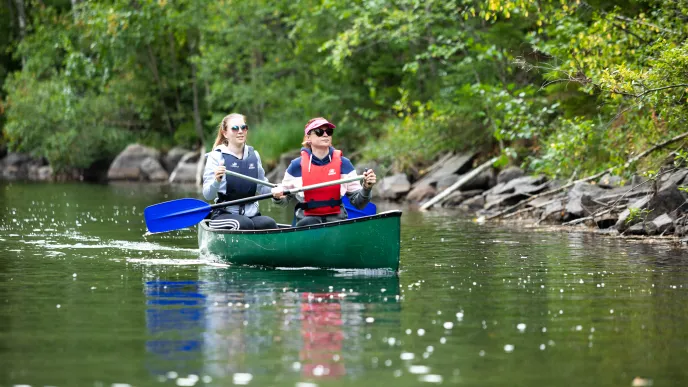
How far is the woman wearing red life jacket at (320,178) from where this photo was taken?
964cm

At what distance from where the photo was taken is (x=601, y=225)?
13.4 meters

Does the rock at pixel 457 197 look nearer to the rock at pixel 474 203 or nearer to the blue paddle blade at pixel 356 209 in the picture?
the rock at pixel 474 203

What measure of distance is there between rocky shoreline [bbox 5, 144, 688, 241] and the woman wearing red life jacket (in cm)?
321

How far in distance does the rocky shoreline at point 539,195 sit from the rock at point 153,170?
1261 mm

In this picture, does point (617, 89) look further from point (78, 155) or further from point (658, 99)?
point (78, 155)

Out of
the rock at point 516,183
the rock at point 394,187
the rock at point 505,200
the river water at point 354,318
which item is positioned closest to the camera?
the river water at point 354,318

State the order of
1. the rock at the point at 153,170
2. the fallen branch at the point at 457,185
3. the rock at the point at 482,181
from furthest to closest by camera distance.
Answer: the rock at the point at 153,170 < the rock at the point at 482,181 < the fallen branch at the point at 457,185

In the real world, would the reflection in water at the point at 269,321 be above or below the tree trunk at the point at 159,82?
below

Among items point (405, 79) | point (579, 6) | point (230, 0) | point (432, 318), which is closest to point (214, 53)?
point (230, 0)

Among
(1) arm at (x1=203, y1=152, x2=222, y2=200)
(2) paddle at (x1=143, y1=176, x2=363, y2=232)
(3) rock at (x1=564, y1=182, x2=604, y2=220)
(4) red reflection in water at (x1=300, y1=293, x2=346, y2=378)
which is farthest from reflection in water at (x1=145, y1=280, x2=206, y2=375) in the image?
(3) rock at (x1=564, y1=182, x2=604, y2=220)

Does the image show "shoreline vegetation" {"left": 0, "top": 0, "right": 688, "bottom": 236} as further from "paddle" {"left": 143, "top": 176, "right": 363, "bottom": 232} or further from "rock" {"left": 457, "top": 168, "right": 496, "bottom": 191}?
"paddle" {"left": 143, "top": 176, "right": 363, "bottom": 232}

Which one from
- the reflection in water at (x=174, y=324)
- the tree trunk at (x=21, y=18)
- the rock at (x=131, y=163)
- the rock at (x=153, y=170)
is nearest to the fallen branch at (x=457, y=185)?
the reflection in water at (x=174, y=324)

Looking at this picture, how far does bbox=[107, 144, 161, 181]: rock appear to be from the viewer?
3378cm

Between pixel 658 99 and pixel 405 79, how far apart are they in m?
14.4
